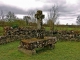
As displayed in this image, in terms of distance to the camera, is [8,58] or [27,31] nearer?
[8,58]

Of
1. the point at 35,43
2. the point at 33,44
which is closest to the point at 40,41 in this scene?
the point at 35,43

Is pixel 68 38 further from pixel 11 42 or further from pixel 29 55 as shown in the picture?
pixel 29 55

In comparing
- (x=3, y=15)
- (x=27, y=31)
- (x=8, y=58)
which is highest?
(x=3, y=15)

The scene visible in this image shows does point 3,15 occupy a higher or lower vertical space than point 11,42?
higher

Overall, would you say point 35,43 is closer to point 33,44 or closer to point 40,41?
point 33,44

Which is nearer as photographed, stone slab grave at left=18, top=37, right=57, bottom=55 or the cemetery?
stone slab grave at left=18, top=37, right=57, bottom=55

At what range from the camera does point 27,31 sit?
19.0m

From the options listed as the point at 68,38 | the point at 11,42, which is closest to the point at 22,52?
the point at 11,42

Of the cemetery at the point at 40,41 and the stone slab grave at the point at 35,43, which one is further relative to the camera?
the cemetery at the point at 40,41

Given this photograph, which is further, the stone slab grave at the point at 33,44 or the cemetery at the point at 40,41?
the cemetery at the point at 40,41

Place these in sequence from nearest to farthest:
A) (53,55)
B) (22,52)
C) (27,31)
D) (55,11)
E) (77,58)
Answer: (77,58) → (53,55) → (22,52) → (27,31) → (55,11)

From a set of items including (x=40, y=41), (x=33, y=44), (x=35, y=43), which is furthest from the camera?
(x=40, y=41)

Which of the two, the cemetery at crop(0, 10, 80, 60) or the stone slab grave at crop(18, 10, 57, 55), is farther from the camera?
the cemetery at crop(0, 10, 80, 60)

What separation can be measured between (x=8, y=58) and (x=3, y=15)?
40.6 meters
